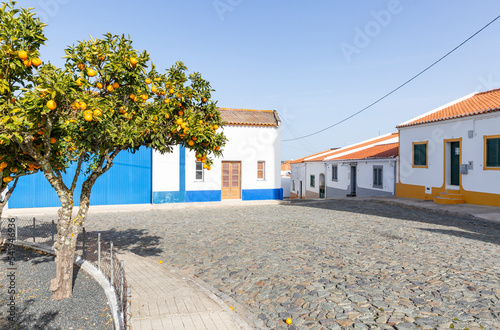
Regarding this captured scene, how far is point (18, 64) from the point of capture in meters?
4.46

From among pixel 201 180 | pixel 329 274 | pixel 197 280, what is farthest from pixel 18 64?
pixel 201 180

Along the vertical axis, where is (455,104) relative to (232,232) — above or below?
above

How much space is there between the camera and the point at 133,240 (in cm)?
1023

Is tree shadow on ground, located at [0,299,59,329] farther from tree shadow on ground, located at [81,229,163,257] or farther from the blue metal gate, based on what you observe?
the blue metal gate

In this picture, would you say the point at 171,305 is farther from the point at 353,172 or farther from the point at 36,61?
the point at 353,172

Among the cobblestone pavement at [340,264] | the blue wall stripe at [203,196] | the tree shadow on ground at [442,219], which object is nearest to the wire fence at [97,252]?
the cobblestone pavement at [340,264]

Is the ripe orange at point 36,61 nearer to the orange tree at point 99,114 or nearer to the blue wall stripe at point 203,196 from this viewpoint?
the orange tree at point 99,114

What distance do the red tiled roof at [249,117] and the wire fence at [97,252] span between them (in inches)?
472

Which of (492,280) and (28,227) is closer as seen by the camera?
(492,280)

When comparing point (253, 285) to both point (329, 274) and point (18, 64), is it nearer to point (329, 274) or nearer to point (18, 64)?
point (329, 274)

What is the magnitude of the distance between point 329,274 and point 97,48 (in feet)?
19.3

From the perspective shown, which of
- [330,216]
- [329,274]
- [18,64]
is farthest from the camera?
[330,216]

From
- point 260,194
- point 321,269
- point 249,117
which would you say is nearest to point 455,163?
point 260,194

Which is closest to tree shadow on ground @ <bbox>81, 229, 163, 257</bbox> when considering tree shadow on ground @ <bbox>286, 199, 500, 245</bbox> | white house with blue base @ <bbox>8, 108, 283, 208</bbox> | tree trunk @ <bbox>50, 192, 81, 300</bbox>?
tree trunk @ <bbox>50, 192, 81, 300</bbox>
